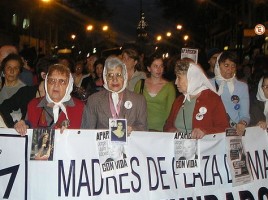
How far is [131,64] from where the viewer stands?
308 inches

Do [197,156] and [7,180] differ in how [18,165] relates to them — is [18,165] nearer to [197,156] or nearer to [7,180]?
[7,180]

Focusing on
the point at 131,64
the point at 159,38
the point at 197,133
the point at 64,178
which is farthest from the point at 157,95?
the point at 159,38

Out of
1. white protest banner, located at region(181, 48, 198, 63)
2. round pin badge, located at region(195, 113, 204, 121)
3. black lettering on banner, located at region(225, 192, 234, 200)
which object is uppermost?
white protest banner, located at region(181, 48, 198, 63)

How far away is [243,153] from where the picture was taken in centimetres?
550

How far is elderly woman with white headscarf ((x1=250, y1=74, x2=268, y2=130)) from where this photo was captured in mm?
6281

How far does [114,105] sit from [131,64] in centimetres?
259

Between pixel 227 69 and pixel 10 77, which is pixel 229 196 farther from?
pixel 10 77

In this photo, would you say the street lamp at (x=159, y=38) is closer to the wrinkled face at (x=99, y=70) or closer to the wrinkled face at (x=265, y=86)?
the wrinkled face at (x=99, y=70)

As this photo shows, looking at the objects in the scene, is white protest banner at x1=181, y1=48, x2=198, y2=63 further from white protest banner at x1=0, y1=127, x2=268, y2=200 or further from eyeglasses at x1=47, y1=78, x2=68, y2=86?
eyeglasses at x1=47, y1=78, x2=68, y2=86

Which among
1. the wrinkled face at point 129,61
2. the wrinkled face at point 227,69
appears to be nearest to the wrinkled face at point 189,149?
the wrinkled face at point 227,69

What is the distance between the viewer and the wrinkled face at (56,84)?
505 centimetres

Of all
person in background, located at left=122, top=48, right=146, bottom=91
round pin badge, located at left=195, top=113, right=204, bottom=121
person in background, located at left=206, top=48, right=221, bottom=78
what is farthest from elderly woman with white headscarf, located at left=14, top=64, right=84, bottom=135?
person in background, located at left=206, top=48, right=221, bottom=78

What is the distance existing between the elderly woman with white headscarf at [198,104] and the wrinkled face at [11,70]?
2.35m

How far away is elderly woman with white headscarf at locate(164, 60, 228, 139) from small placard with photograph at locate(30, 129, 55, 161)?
1.55m
